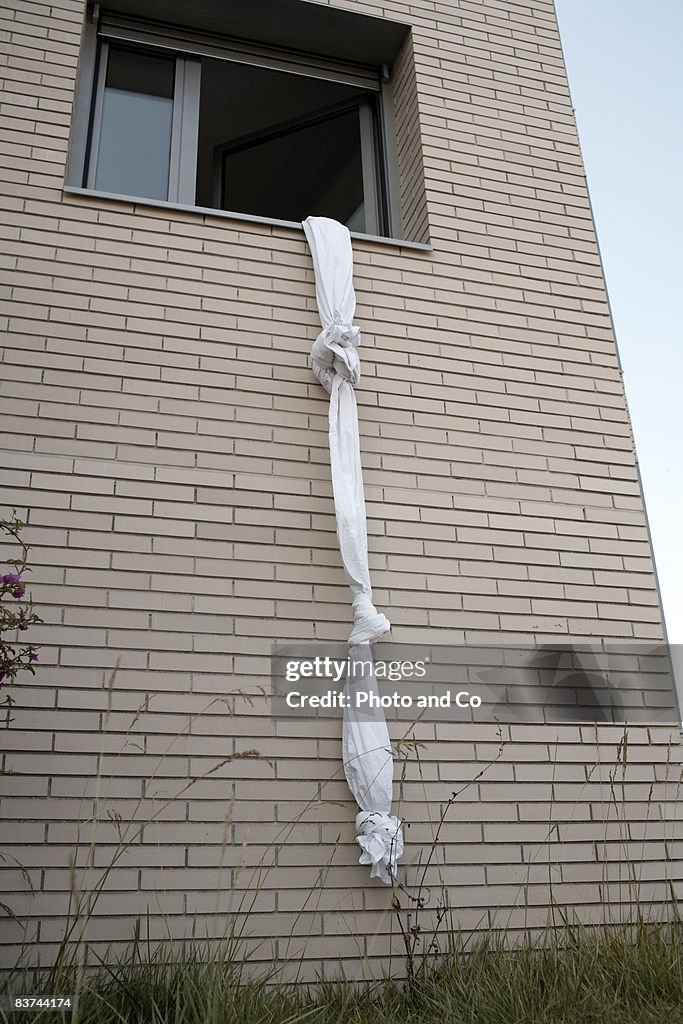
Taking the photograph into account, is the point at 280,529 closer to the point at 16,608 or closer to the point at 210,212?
the point at 16,608

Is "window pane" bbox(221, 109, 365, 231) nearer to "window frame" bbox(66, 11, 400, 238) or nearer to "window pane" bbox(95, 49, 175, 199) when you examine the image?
"window frame" bbox(66, 11, 400, 238)

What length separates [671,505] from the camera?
13.9ft

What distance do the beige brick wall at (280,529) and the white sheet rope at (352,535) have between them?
0.33ft

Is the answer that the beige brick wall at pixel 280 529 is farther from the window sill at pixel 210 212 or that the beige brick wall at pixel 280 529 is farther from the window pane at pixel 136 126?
the window pane at pixel 136 126

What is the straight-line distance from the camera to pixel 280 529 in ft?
10.5

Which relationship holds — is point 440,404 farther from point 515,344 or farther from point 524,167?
point 524,167

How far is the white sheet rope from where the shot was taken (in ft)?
9.01

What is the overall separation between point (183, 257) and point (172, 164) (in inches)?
28.4

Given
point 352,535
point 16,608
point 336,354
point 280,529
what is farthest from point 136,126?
point 16,608

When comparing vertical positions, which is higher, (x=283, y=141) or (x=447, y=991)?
(x=283, y=141)

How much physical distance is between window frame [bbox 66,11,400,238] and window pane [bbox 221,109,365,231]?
123mm

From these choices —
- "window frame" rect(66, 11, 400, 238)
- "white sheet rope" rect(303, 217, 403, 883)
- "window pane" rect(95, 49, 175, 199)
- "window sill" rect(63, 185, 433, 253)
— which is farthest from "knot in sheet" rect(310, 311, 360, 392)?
"window pane" rect(95, 49, 175, 199)

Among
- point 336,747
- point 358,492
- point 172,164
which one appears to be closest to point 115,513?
point 358,492

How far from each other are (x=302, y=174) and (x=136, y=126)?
103cm
